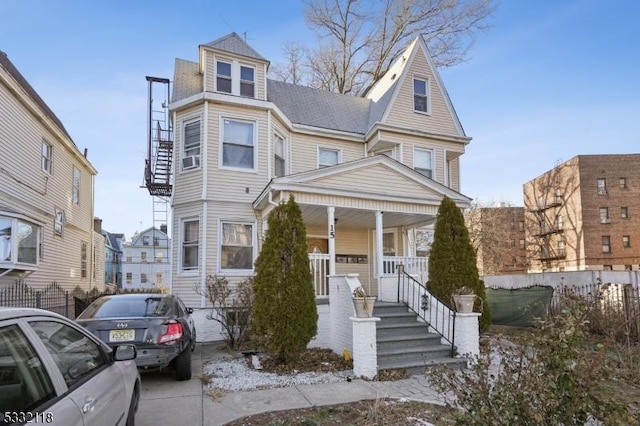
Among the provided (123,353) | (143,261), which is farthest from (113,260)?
(123,353)

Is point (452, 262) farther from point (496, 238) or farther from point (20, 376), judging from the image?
point (496, 238)

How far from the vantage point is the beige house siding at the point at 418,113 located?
47.0ft

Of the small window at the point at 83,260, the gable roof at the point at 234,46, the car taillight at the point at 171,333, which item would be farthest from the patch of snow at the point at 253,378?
→ the small window at the point at 83,260

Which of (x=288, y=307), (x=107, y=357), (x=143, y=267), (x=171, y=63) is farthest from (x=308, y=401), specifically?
(x=143, y=267)

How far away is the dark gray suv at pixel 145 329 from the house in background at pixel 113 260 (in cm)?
4202

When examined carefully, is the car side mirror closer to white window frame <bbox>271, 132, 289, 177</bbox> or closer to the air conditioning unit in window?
the air conditioning unit in window

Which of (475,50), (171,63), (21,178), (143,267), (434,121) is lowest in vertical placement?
(143,267)

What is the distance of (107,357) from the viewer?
3498 mm

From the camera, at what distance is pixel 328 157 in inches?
557

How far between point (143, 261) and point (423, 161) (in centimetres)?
4331

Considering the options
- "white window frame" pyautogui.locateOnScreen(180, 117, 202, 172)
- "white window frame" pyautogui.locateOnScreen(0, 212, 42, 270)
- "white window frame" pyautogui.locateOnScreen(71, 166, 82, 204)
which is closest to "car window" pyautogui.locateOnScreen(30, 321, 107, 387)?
"white window frame" pyautogui.locateOnScreen(180, 117, 202, 172)

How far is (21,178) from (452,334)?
41.7 ft

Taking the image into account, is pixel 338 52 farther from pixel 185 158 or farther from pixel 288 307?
pixel 288 307

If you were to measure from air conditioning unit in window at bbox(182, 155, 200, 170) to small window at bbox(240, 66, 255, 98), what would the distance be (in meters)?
2.52
